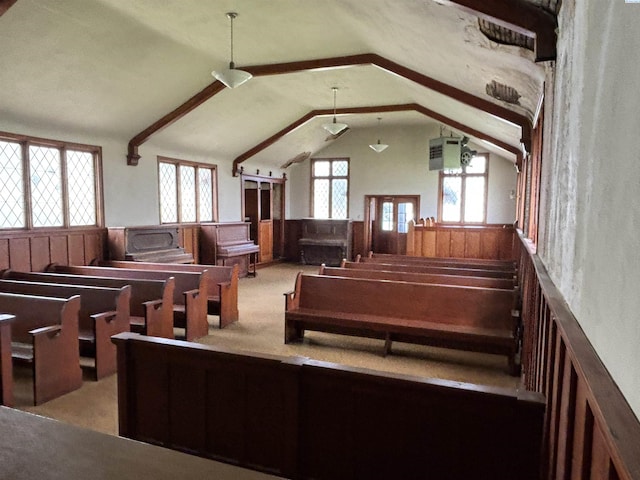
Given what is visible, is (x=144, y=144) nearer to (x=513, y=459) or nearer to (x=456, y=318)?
(x=456, y=318)

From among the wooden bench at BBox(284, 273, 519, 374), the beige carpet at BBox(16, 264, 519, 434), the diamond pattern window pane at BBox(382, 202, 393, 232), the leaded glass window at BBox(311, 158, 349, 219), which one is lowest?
the beige carpet at BBox(16, 264, 519, 434)

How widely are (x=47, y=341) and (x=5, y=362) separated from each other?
0.30 m

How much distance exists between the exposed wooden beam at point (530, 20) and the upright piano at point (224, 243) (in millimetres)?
7046

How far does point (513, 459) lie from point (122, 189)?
6.82m

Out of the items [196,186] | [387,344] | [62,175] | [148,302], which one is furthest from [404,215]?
[148,302]

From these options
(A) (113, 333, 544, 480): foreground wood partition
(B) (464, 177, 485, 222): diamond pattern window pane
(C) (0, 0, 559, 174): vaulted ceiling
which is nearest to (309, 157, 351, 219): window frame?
(B) (464, 177, 485, 222): diamond pattern window pane

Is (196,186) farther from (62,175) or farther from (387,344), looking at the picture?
(387,344)

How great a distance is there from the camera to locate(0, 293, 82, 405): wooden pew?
3307mm

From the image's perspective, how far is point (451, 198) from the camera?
433 inches

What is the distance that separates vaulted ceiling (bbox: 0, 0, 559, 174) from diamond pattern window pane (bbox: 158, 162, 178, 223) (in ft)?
1.46

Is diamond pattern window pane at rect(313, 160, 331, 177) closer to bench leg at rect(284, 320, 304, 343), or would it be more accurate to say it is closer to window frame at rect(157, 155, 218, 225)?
window frame at rect(157, 155, 218, 225)

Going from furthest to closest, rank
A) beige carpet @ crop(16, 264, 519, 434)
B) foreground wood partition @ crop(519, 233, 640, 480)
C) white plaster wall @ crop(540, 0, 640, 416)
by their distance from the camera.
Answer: beige carpet @ crop(16, 264, 519, 434)
white plaster wall @ crop(540, 0, 640, 416)
foreground wood partition @ crop(519, 233, 640, 480)

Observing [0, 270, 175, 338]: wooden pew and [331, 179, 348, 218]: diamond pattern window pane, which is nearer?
[0, 270, 175, 338]: wooden pew

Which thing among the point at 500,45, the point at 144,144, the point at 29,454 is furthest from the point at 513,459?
the point at 144,144
